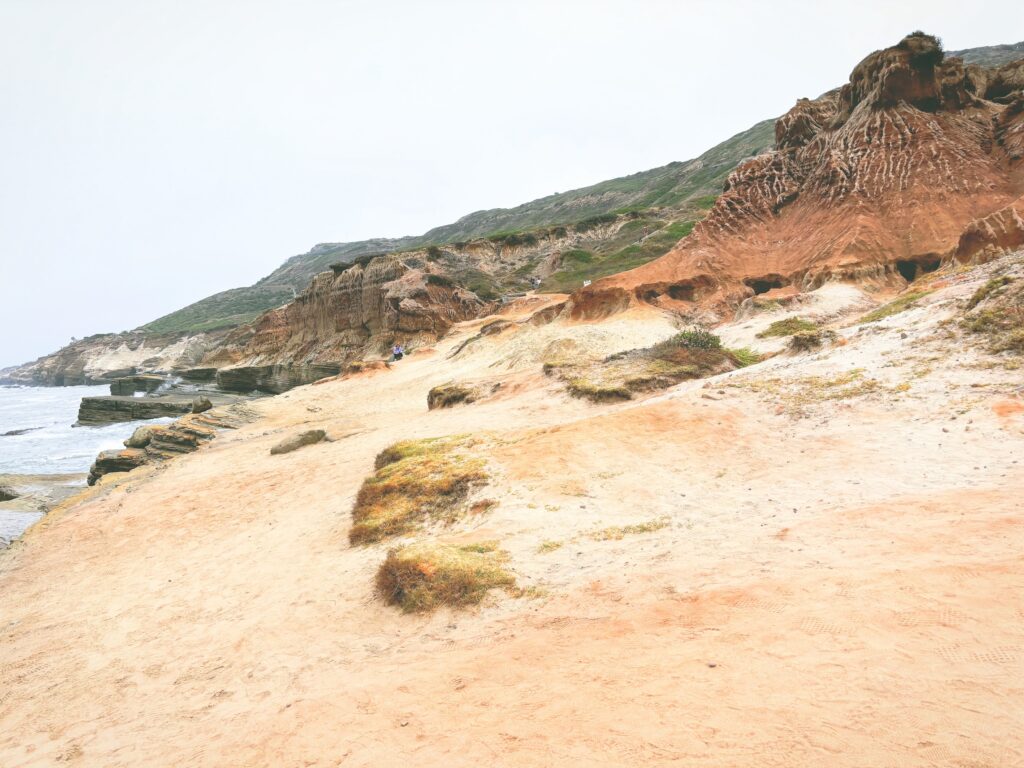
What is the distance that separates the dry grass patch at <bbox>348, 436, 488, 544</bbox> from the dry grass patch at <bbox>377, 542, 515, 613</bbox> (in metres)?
1.47

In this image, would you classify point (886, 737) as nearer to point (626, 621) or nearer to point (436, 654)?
point (626, 621)

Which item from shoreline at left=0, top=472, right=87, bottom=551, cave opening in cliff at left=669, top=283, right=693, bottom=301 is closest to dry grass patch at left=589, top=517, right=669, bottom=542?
shoreline at left=0, top=472, right=87, bottom=551

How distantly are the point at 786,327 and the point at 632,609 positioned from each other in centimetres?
1544

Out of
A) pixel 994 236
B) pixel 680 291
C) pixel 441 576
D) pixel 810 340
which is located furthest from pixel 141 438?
pixel 994 236

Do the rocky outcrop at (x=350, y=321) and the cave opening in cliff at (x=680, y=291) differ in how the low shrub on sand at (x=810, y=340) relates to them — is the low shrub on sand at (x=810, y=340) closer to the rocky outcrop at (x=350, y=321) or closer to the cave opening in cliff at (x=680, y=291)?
the cave opening in cliff at (x=680, y=291)

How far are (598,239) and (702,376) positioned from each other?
2333 inches

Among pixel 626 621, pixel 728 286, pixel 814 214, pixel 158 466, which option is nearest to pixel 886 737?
pixel 626 621

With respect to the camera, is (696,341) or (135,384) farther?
(135,384)

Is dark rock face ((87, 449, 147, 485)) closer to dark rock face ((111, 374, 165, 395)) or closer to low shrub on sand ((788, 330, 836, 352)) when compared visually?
low shrub on sand ((788, 330, 836, 352))

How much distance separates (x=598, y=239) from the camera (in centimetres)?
6925

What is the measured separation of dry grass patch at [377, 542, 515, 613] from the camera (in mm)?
5664

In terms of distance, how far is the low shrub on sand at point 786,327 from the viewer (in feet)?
56.1

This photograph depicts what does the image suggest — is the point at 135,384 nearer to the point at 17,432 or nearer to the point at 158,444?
the point at 17,432

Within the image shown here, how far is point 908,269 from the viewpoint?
22.7 metres
